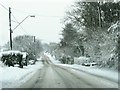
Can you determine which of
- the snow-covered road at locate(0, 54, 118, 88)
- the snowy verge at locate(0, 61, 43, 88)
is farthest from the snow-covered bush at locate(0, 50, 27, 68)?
the snow-covered road at locate(0, 54, 118, 88)

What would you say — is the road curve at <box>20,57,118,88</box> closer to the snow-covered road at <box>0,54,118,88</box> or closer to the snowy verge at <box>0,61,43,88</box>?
the snow-covered road at <box>0,54,118,88</box>

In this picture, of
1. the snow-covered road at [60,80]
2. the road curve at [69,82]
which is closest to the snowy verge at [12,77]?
the snow-covered road at [60,80]

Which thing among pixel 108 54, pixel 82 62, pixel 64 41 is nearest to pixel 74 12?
pixel 82 62

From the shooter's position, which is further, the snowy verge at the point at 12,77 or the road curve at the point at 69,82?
the snowy verge at the point at 12,77

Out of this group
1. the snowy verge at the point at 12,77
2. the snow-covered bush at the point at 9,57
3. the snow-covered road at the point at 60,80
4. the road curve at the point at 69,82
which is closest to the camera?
the road curve at the point at 69,82

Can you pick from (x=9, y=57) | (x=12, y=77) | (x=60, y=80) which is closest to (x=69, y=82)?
(x=60, y=80)

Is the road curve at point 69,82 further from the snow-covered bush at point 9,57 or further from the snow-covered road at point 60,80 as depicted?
the snow-covered bush at point 9,57

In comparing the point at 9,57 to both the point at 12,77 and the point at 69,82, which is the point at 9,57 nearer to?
the point at 12,77

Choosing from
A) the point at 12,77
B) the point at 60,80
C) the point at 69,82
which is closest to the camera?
the point at 69,82

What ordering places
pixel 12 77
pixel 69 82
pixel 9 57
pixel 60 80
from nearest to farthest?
1. pixel 69 82
2. pixel 60 80
3. pixel 12 77
4. pixel 9 57

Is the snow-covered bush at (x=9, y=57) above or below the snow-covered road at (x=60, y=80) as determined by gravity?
above

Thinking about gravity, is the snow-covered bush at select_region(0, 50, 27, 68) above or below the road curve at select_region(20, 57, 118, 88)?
above

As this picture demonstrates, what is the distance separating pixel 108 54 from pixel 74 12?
3219cm

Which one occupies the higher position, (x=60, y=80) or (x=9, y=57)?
(x=9, y=57)
